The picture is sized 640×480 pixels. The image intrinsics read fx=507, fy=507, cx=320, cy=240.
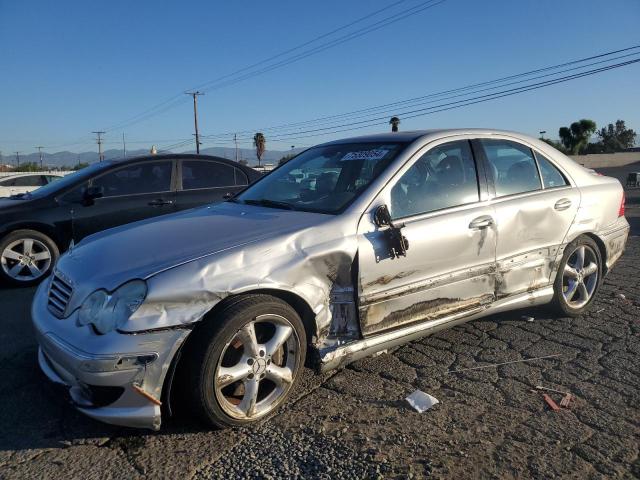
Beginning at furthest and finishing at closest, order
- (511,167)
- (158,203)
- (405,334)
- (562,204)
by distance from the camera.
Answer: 1. (158,203)
2. (562,204)
3. (511,167)
4. (405,334)

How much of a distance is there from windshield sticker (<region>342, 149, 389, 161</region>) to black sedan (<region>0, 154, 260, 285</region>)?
328 cm

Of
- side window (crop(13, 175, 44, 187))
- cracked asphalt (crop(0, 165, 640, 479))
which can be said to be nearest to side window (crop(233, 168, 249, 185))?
cracked asphalt (crop(0, 165, 640, 479))

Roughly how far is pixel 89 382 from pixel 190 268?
69cm

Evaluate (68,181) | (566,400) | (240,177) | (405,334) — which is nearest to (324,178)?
(405,334)

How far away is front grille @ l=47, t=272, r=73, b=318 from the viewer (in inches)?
105

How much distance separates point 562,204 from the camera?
4016mm

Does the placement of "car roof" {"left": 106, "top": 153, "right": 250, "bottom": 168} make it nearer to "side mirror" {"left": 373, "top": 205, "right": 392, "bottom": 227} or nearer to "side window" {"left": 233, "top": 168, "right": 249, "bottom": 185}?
"side window" {"left": 233, "top": 168, "right": 249, "bottom": 185}

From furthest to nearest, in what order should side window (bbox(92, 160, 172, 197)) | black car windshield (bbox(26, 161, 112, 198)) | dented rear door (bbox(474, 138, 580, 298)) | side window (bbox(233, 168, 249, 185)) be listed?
side window (bbox(233, 168, 249, 185)), side window (bbox(92, 160, 172, 197)), black car windshield (bbox(26, 161, 112, 198)), dented rear door (bbox(474, 138, 580, 298))

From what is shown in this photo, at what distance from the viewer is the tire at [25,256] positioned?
5512 millimetres

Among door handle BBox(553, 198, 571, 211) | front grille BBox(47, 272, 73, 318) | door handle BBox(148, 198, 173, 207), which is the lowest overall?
front grille BBox(47, 272, 73, 318)

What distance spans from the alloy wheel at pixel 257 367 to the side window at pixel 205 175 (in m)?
4.25

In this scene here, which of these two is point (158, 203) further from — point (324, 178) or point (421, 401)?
point (421, 401)

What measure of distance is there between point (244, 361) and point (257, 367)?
0.26 ft

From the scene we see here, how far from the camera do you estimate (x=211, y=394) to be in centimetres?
247
